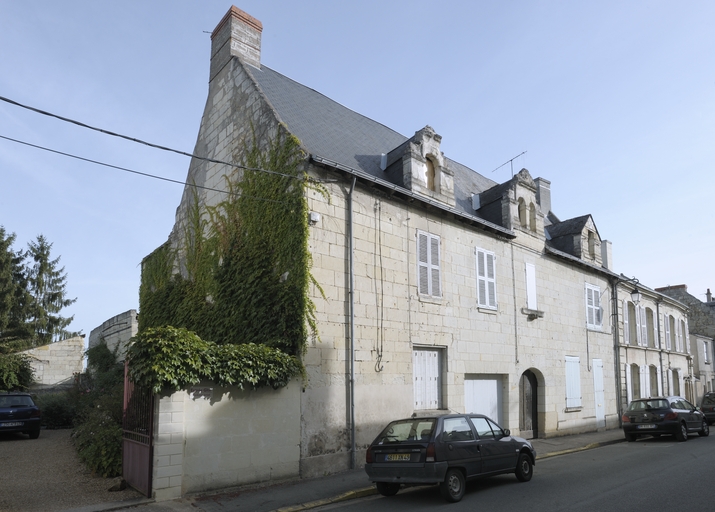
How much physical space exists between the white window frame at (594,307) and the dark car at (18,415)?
17.9m

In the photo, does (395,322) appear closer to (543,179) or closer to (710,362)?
(543,179)

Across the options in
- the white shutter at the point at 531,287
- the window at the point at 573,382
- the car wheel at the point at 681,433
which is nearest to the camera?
the car wheel at the point at 681,433

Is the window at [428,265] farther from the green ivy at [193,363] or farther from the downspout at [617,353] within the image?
the downspout at [617,353]

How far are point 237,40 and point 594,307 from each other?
15438 millimetres

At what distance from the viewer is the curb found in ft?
27.3

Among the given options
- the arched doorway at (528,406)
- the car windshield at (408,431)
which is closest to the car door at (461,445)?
the car windshield at (408,431)

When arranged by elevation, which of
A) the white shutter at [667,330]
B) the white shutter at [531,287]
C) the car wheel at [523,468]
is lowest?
the car wheel at [523,468]

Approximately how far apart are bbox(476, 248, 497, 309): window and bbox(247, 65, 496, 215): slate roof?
61.7 inches

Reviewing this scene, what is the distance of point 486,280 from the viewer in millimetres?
15641

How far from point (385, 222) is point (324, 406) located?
4.34m

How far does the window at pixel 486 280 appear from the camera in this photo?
50.4ft

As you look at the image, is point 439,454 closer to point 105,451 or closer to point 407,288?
point 407,288

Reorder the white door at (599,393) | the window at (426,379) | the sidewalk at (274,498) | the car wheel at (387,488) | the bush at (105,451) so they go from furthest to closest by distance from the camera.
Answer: the white door at (599,393) → the window at (426,379) → the bush at (105,451) → the car wheel at (387,488) → the sidewalk at (274,498)

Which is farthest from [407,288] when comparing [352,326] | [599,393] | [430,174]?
[599,393]
